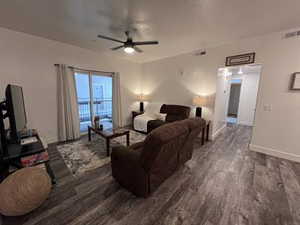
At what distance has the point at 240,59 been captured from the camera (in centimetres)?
321

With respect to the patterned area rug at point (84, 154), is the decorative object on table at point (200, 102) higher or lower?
higher

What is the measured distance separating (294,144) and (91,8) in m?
4.71

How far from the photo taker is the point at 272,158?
287cm

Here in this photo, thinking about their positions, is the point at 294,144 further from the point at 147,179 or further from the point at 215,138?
the point at 147,179

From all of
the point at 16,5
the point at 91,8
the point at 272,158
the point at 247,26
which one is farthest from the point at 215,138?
the point at 16,5

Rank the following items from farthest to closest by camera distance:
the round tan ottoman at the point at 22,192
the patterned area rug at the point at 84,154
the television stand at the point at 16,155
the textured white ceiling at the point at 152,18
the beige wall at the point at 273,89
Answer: the beige wall at the point at 273,89 → the patterned area rug at the point at 84,154 → the textured white ceiling at the point at 152,18 → the television stand at the point at 16,155 → the round tan ottoman at the point at 22,192

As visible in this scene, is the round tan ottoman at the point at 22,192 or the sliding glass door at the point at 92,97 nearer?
the round tan ottoman at the point at 22,192

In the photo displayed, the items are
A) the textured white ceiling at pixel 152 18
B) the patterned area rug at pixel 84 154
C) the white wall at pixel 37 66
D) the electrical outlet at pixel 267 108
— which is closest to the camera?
the textured white ceiling at pixel 152 18

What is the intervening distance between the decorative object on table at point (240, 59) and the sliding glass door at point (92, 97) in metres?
3.81

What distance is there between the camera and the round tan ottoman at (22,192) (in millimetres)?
1398

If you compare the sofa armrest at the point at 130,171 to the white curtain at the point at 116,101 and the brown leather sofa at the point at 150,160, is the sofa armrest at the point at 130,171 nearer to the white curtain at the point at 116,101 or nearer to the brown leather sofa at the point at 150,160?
the brown leather sofa at the point at 150,160

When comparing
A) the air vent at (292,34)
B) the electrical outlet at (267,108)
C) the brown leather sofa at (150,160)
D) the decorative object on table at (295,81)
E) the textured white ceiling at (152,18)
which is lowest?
the brown leather sofa at (150,160)

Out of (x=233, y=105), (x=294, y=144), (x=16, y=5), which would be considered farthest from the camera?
(x=233, y=105)

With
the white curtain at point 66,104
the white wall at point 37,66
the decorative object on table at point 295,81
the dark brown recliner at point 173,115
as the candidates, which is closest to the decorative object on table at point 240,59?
the decorative object on table at point 295,81
